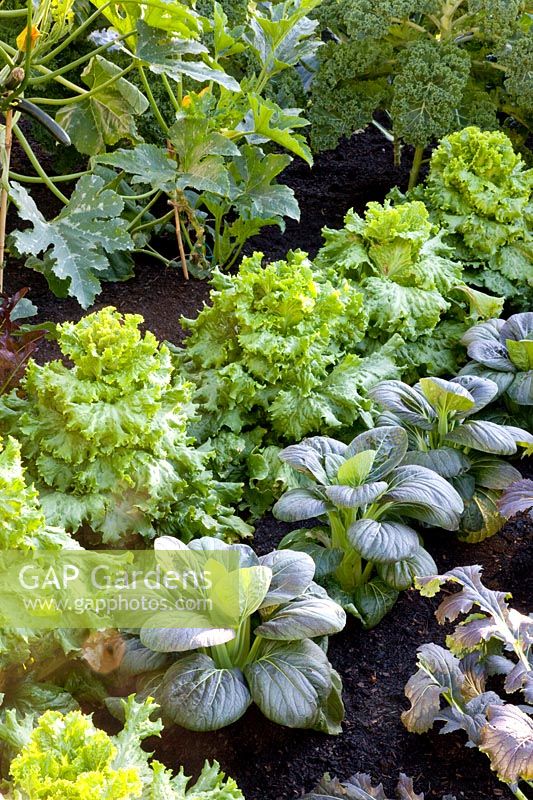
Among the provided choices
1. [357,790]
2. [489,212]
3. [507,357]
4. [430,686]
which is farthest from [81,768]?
[489,212]

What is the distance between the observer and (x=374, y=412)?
3320 mm

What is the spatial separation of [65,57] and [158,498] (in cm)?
277

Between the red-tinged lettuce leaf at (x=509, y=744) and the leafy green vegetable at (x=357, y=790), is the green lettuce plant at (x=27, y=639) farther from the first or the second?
the red-tinged lettuce leaf at (x=509, y=744)

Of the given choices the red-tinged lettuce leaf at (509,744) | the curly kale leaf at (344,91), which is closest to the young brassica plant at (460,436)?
the red-tinged lettuce leaf at (509,744)

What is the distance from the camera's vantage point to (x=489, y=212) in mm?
4164

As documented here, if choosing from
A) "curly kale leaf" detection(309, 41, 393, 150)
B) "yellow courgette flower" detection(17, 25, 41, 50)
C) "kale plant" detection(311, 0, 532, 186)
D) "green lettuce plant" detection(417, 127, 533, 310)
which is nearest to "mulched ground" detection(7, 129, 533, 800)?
"yellow courgette flower" detection(17, 25, 41, 50)

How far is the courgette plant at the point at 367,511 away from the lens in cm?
243

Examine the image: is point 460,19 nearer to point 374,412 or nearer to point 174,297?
point 174,297

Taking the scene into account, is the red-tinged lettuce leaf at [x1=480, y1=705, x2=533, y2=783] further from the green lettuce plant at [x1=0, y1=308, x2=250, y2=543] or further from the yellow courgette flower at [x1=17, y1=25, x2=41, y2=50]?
the yellow courgette flower at [x1=17, y1=25, x2=41, y2=50]

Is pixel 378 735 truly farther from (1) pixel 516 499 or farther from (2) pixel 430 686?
(1) pixel 516 499

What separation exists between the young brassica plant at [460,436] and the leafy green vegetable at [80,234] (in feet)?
3.55

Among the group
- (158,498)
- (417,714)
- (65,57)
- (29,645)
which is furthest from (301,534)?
(65,57)

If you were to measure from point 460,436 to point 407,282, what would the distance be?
1139 millimetres

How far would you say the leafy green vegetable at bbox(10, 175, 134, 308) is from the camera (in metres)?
3.02
